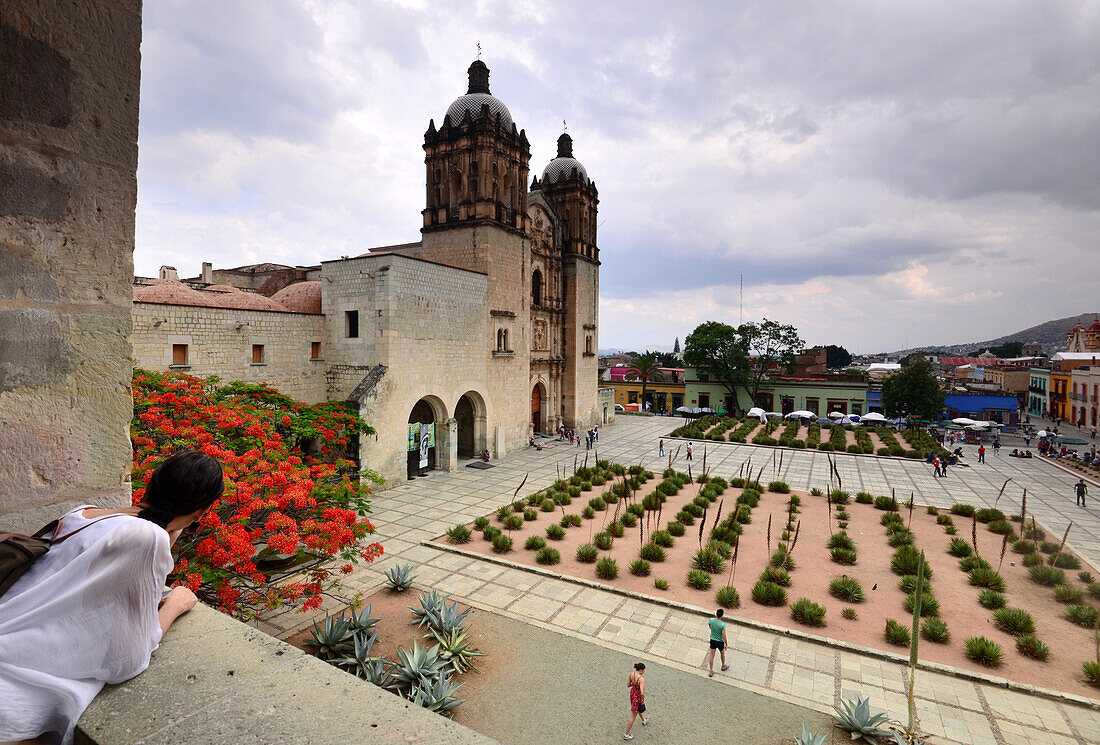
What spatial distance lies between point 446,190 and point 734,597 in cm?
2104

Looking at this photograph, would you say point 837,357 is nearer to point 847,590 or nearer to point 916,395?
point 916,395

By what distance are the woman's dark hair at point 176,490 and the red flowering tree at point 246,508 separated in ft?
12.9

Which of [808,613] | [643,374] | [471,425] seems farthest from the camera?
[643,374]

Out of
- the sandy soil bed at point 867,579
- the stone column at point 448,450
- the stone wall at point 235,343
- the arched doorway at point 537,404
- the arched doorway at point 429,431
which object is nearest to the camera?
the sandy soil bed at point 867,579

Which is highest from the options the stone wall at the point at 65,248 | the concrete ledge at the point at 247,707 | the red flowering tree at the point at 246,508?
→ the stone wall at the point at 65,248

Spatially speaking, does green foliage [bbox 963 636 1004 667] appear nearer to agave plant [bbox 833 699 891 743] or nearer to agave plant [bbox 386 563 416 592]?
agave plant [bbox 833 699 891 743]

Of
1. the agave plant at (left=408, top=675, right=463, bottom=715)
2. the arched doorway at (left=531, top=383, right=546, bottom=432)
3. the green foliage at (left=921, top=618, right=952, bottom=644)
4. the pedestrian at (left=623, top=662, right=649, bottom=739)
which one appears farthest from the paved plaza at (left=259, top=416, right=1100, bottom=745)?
the arched doorway at (left=531, top=383, right=546, bottom=432)

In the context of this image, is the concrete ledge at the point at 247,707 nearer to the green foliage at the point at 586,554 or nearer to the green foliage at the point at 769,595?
the green foliage at the point at 769,595

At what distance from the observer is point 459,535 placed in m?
12.9

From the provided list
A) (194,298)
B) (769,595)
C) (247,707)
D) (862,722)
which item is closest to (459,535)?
(769,595)

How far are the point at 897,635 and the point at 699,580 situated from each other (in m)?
3.42

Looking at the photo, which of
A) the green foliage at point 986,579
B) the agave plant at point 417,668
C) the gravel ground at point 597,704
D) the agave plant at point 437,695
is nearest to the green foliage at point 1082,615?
the green foliage at point 986,579

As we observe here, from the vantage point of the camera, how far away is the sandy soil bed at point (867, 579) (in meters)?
8.55

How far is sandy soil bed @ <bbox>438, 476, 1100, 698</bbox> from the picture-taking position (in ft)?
28.0
